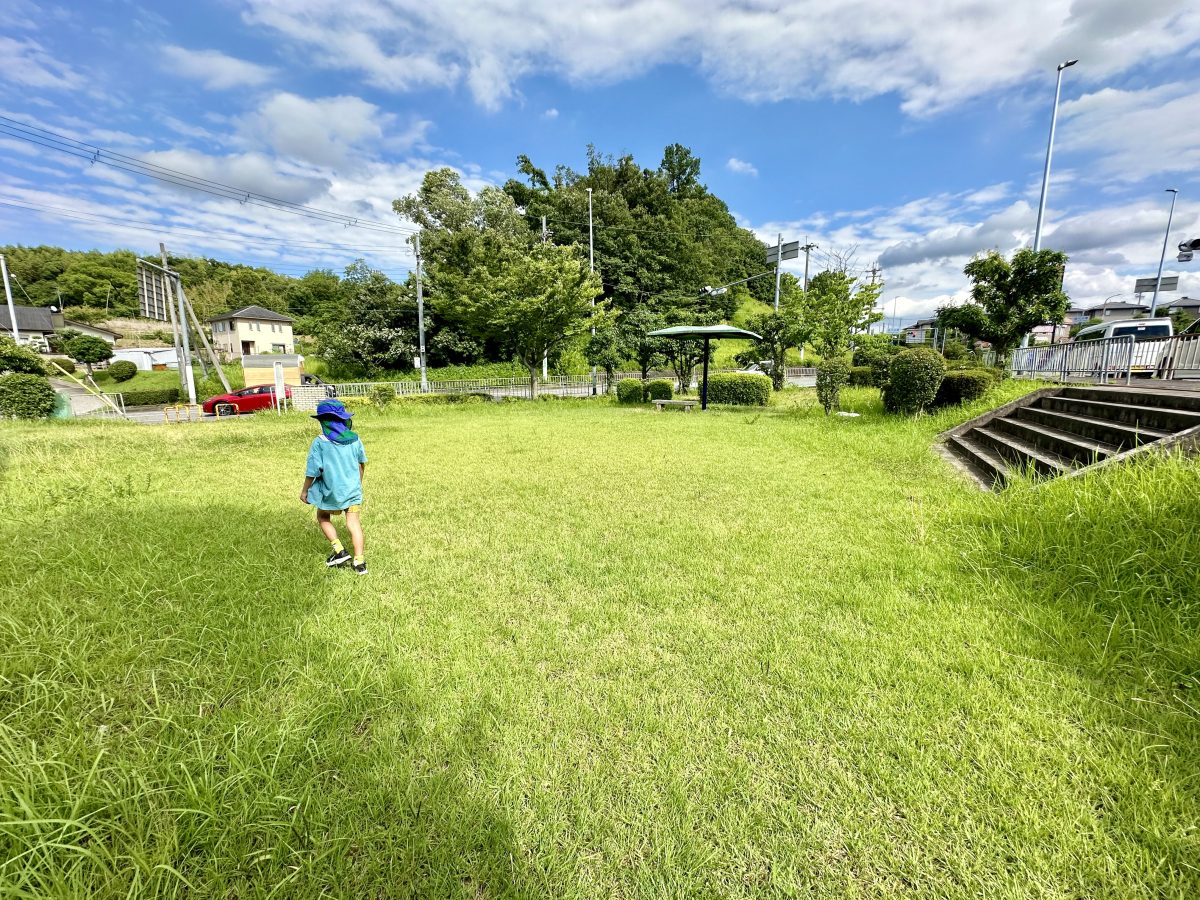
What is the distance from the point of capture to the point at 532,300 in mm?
18625

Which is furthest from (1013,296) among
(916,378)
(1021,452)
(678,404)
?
(1021,452)

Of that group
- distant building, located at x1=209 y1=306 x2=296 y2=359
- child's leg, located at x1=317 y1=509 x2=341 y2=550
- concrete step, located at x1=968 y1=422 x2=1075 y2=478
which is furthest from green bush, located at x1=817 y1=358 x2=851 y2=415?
distant building, located at x1=209 y1=306 x2=296 y2=359

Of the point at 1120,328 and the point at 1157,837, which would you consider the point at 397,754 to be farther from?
the point at 1120,328

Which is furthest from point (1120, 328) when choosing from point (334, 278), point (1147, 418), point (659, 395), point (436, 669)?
point (334, 278)

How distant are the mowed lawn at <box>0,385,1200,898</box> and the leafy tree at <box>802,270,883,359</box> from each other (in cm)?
2015

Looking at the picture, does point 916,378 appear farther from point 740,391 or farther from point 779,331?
point 779,331

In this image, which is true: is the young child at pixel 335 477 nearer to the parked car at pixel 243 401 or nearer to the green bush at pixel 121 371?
the parked car at pixel 243 401

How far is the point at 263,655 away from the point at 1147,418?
8884 millimetres

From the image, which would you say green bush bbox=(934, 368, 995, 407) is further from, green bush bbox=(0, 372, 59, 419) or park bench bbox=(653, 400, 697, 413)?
green bush bbox=(0, 372, 59, 419)

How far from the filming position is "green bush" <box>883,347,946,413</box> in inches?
392

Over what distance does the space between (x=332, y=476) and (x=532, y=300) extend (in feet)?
52.7

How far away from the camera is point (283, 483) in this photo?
22.7ft

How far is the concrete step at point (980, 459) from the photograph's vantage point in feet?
19.0

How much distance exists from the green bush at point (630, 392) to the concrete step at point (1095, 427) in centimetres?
1226
